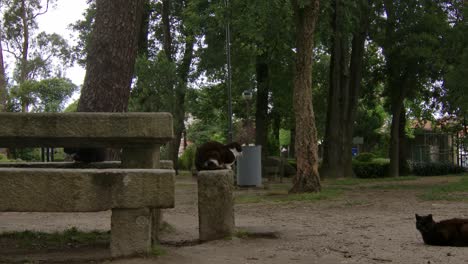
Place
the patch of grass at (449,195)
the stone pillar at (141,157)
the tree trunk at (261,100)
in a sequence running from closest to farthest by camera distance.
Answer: the stone pillar at (141,157) < the patch of grass at (449,195) < the tree trunk at (261,100)

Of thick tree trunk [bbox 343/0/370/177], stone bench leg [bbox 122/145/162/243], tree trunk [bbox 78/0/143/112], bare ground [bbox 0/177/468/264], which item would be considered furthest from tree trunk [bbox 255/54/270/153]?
stone bench leg [bbox 122/145/162/243]

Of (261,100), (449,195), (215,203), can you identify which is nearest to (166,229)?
(215,203)

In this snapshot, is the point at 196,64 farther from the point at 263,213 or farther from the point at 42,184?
the point at 42,184

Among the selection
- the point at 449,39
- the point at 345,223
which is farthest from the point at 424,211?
the point at 449,39

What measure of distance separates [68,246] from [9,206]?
1.78m

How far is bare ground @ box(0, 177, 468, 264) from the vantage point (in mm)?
5875

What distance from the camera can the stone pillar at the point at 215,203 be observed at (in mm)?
6520

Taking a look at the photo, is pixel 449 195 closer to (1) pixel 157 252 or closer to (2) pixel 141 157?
(2) pixel 141 157

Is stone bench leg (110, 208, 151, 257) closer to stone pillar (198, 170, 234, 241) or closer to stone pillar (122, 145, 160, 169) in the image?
stone pillar (122, 145, 160, 169)

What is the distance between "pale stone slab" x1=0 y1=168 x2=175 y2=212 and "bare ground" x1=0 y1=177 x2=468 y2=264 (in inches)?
25.1

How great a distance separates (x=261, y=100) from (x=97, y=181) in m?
25.7

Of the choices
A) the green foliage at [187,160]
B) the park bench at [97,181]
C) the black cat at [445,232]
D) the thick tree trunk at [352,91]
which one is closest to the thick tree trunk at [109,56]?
the park bench at [97,181]

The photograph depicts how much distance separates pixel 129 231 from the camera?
17.5ft

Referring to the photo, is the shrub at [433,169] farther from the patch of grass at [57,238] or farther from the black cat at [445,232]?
the patch of grass at [57,238]
